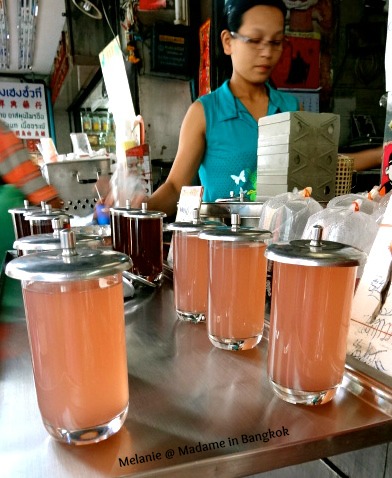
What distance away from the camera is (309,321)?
57 cm

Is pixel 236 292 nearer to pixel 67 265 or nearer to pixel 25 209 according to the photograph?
pixel 67 265

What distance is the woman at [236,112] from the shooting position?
2.27 meters

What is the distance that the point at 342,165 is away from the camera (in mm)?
1490

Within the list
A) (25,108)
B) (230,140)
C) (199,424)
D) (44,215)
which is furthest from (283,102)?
(25,108)

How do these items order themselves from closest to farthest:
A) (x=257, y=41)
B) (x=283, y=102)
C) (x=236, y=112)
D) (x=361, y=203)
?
1. (x=361, y=203)
2. (x=257, y=41)
3. (x=236, y=112)
4. (x=283, y=102)

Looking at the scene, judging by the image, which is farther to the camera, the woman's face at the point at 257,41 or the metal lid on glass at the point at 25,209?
the woman's face at the point at 257,41

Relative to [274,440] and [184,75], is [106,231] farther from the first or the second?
[184,75]

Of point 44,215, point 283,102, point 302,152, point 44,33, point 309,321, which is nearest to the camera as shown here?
point 309,321

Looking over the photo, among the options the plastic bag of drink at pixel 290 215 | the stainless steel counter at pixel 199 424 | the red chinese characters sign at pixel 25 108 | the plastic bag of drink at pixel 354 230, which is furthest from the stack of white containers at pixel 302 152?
the red chinese characters sign at pixel 25 108

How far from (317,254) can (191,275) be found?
1.43ft

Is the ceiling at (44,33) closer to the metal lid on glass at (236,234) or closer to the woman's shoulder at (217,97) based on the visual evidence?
the woman's shoulder at (217,97)

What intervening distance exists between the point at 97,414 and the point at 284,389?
290 mm

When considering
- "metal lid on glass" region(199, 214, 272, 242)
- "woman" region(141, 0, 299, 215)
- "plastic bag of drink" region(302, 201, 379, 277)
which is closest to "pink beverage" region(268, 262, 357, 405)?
"metal lid on glass" region(199, 214, 272, 242)

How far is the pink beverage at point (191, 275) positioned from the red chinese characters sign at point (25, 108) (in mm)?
7395
